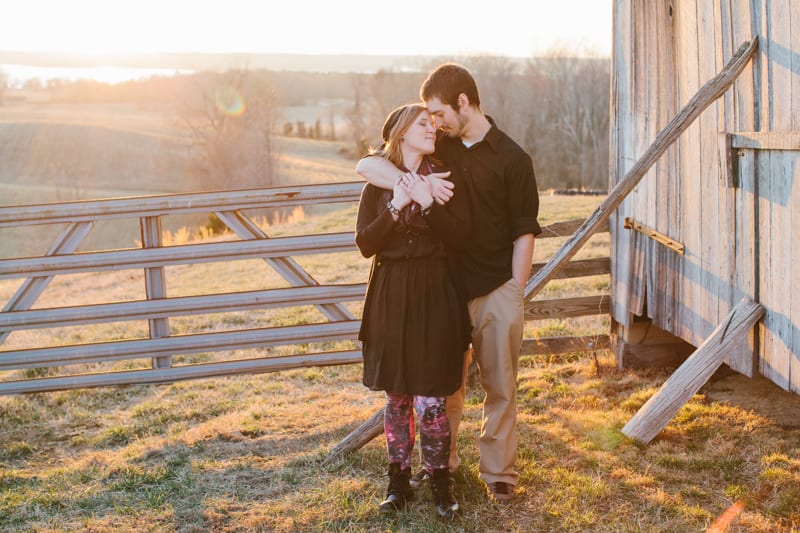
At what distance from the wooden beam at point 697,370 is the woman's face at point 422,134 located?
6.90ft

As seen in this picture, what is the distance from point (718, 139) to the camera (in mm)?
4773

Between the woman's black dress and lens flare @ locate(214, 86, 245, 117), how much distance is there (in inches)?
2740

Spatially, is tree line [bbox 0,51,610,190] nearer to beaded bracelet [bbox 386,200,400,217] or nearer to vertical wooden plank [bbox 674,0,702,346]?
vertical wooden plank [bbox 674,0,702,346]

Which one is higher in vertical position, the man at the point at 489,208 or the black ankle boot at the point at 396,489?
the man at the point at 489,208

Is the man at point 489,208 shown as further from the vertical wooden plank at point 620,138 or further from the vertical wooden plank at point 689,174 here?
the vertical wooden plank at point 620,138

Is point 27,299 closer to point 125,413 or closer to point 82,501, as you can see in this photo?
point 125,413

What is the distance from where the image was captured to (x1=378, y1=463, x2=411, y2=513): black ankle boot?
4.21m

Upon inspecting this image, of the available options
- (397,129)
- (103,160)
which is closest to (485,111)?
(103,160)

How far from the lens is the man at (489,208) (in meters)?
3.95

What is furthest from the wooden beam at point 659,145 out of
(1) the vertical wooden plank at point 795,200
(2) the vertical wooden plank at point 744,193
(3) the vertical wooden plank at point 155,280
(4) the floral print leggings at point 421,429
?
(3) the vertical wooden plank at point 155,280

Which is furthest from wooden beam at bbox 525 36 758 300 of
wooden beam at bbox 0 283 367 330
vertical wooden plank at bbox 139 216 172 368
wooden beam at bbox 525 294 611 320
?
vertical wooden plank at bbox 139 216 172 368

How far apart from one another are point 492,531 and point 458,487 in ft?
1.56

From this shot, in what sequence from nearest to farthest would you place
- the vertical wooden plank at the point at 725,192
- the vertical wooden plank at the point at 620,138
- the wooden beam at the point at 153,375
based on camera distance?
the vertical wooden plank at the point at 725,192, the wooden beam at the point at 153,375, the vertical wooden plank at the point at 620,138

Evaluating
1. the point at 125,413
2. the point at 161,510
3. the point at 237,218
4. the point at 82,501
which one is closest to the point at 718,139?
the point at 237,218
